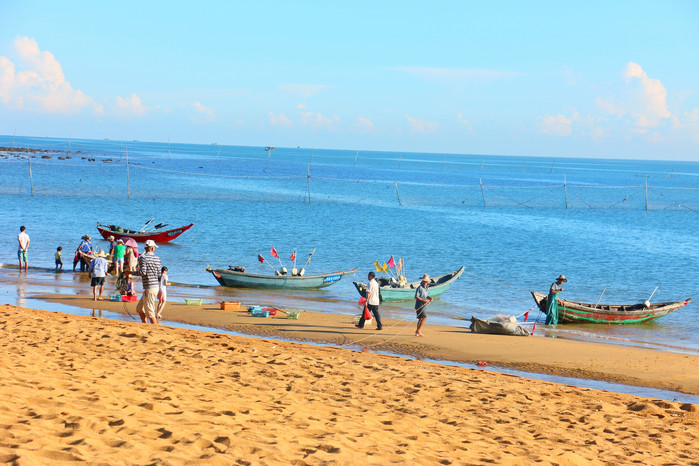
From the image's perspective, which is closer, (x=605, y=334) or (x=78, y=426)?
(x=78, y=426)

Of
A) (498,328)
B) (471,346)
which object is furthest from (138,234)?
(471,346)

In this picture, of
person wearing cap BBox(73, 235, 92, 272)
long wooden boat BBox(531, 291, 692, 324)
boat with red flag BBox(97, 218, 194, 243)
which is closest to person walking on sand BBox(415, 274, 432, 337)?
long wooden boat BBox(531, 291, 692, 324)

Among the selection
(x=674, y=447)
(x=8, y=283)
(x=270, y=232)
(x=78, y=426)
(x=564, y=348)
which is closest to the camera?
(x=78, y=426)

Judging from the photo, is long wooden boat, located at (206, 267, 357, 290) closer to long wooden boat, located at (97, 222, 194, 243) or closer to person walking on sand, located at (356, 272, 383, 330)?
person walking on sand, located at (356, 272, 383, 330)

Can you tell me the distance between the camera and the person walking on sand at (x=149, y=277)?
12.5m

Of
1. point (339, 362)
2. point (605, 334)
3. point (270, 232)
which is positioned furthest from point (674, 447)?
Answer: point (270, 232)

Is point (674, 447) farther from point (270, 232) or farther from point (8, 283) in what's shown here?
point (270, 232)

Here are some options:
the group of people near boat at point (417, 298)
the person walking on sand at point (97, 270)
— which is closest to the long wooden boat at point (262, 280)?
the person walking on sand at point (97, 270)

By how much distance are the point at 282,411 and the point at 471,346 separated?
7852 mm

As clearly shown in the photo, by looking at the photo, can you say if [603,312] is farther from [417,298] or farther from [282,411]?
[282,411]

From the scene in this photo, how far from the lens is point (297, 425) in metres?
6.98

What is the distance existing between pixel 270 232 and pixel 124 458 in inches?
1416

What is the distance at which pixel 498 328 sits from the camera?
15789 mm

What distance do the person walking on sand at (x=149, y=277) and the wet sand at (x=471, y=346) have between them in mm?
2273
